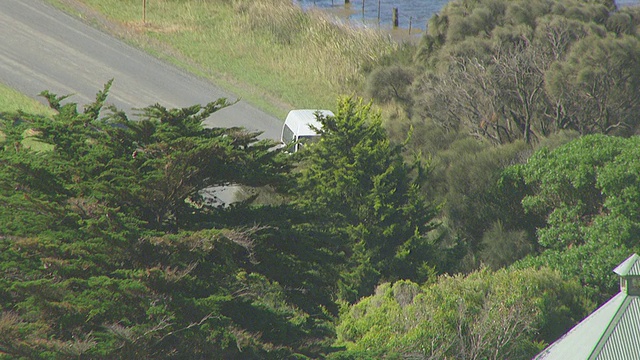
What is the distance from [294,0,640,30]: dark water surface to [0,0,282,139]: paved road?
22215mm

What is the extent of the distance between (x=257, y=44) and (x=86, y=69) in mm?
11065

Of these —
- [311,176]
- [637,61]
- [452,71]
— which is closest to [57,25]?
[452,71]

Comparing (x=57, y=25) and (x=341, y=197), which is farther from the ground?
(x=57, y=25)

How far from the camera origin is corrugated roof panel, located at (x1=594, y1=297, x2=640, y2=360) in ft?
59.9

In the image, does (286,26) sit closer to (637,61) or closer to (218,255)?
(637,61)

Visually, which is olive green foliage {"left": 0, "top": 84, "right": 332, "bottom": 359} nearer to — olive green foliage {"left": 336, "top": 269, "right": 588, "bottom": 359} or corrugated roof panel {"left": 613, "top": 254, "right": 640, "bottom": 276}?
olive green foliage {"left": 336, "top": 269, "right": 588, "bottom": 359}

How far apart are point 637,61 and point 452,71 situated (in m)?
8.29

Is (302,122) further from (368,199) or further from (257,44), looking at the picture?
(257,44)

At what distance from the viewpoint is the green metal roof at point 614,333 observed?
18.3 meters

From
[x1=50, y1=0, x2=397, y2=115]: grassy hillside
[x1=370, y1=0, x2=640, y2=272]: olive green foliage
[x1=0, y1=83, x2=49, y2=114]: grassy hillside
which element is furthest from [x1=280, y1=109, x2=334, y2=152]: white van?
[x1=0, y1=83, x2=49, y2=114]: grassy hillside

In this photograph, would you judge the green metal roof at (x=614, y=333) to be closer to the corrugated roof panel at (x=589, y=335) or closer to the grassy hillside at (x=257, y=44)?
the corrugated roof panel at (x=589, y=335)

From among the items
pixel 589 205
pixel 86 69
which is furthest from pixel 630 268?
pixel 86 69

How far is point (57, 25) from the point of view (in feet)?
171

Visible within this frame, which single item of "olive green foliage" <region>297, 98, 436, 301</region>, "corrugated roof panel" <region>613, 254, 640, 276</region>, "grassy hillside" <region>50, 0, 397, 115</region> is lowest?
"olive green foliage" <region>297, 98, 436, 301</region>
